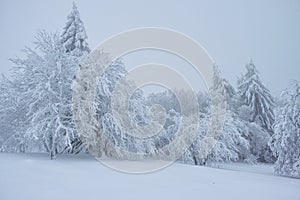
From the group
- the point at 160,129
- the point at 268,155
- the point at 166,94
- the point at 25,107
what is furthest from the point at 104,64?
the point at 268,155

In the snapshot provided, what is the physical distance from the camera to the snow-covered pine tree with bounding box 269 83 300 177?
1147cm

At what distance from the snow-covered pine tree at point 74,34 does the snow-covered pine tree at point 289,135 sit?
526 inches

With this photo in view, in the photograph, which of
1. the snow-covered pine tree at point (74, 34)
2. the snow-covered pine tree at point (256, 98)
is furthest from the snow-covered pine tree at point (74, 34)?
the snow-covered pine tree at point (256, 98)

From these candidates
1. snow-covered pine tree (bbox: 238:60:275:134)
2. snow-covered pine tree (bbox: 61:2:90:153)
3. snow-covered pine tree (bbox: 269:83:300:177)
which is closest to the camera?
snow-covered pine tree (bbox: 269:83:300:177)

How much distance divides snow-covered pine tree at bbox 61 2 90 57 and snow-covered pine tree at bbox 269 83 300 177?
13.4m

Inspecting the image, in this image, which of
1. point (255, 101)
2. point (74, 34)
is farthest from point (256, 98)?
A: point (74, 34)

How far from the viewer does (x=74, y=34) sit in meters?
20.7

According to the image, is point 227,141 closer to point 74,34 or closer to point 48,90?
point 48,90

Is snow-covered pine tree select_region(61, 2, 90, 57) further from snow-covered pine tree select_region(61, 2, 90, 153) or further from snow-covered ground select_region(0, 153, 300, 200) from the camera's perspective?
snow-covered ground select_region(0, 153, 300, 200)

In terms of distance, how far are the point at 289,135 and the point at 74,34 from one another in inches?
607

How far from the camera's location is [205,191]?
6.14 metres

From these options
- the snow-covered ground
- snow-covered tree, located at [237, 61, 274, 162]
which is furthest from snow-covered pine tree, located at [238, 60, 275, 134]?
the snow-covered ground

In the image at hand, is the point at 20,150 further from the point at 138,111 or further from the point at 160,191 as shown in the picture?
the point at 160,191

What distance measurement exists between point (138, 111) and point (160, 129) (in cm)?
232
